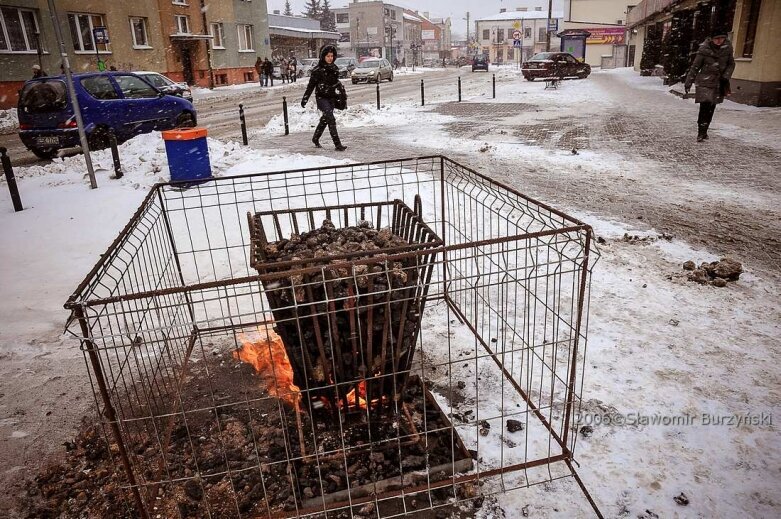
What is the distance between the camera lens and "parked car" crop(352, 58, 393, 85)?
31.7 metres

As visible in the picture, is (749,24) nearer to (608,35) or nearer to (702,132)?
(702,132)

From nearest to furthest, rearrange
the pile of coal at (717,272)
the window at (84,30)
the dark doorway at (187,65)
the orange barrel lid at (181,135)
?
the pile of coal at (717,272) < the orange barrel lid at (181,135) < the window at (84,30) < the dark doorway at (187,65)

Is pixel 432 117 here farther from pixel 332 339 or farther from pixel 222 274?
pixel 332 339

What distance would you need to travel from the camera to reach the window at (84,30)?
23.3 m

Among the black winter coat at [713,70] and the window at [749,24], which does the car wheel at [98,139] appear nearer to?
the black winter coat at [713,70]

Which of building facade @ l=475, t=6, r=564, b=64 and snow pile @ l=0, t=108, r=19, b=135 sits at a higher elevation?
building facade @ l=475, t=6, r=564, b=64

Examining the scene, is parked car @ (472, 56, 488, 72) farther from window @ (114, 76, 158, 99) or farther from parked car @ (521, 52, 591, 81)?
window @ (114, 76, 158, 99)

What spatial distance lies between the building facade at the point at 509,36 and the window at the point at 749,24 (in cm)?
7069

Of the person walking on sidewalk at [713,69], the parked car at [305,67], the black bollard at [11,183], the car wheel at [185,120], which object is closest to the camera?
the black bollard at [11,183]

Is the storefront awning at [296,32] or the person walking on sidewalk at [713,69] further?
the storefront awning at [296,32]

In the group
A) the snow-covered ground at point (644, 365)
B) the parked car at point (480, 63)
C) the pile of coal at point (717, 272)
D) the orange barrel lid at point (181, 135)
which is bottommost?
the snow-covered ground at point (644, 365)

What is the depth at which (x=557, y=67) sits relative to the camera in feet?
96.6

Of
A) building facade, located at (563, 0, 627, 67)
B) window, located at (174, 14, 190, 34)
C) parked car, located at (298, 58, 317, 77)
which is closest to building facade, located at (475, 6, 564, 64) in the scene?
building facade, located at (563, 0, 627, 67)

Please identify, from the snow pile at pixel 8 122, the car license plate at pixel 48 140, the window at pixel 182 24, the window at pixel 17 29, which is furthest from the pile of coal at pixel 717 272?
the window at pixel 182 24
